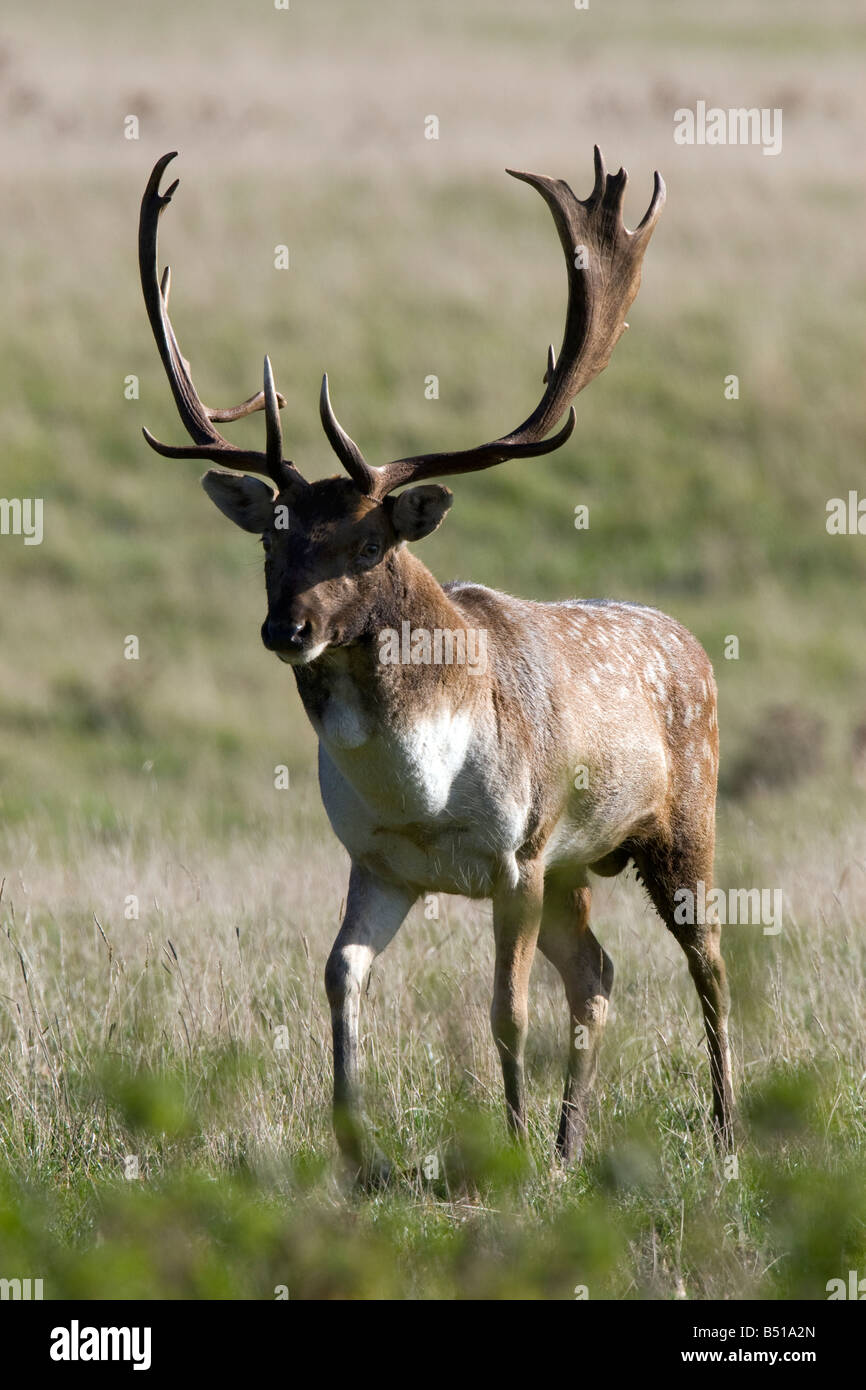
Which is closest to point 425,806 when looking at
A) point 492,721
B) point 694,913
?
point 492,721

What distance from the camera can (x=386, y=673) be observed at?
5.67 metres

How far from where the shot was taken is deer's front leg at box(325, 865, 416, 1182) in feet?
19.2

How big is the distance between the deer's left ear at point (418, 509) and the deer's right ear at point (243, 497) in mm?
399

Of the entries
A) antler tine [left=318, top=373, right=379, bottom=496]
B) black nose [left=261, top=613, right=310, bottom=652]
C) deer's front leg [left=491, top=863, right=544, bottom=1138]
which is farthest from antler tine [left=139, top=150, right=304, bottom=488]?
deer's front leg [left=491, top=863, right=544, bottom=1138]

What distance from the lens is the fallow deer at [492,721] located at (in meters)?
5.66

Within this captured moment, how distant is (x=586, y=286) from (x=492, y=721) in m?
1.56

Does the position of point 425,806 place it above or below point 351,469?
below

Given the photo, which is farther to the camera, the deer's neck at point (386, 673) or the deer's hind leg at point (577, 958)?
the deer's hind leg at point (577, 958)

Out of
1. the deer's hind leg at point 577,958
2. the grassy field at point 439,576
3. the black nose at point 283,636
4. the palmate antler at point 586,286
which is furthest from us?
the deer's hind leg at point 577,958

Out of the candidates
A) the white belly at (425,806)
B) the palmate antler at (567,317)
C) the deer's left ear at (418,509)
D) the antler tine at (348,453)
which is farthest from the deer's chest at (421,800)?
the palmate antler at (567,317)

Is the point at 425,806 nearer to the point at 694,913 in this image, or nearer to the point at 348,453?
the point at 348,453

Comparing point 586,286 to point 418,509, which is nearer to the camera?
point 418,509

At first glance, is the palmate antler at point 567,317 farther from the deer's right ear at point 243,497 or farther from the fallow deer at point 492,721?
the deer's right ear at point 243,497

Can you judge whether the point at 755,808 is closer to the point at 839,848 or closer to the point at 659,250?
the point at 839,848
